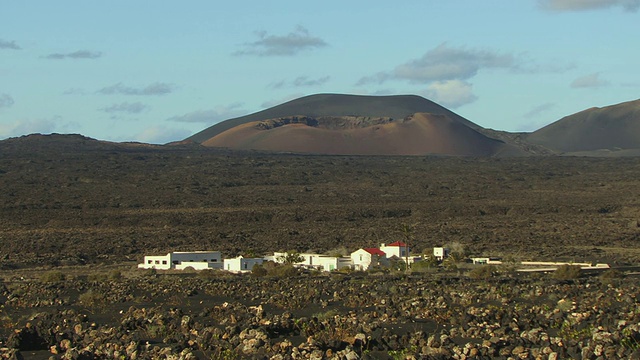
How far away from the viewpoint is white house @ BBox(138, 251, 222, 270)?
48469mm

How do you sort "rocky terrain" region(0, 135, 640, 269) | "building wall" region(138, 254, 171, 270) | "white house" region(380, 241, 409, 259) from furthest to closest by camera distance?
"rocky terrain" region(0, 135, 640, 269) → "white house" region(380, 241, 409, 259) → "building wall" region(138, 254, 171, 270)

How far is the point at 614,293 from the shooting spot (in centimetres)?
2614

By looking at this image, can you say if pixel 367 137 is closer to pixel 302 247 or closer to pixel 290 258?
pixel 302 247

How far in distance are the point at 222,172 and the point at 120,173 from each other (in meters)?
10.5

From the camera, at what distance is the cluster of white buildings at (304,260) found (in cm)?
4738

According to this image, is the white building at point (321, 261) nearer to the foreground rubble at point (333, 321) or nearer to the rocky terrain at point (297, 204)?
the rocky terrain at point (297, 204)

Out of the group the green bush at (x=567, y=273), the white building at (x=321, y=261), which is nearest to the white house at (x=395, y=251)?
the white building at (x=321, y=261)

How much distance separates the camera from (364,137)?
183500 mm

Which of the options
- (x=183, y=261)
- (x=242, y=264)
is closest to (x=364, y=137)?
(x=183, y=261)

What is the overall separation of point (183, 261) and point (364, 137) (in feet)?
441

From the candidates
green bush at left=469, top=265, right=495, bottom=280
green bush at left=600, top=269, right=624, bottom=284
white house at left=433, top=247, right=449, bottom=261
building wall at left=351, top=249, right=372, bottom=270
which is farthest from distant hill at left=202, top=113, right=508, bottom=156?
green bush at left=600, top=269, right=624, bottom=284

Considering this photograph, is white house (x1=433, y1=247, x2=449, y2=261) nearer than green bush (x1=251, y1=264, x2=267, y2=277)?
No

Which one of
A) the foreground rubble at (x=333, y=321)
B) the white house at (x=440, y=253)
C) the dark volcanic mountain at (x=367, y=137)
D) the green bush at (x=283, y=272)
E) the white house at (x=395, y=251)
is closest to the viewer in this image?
the foreground rubble at (x=333, y=321)

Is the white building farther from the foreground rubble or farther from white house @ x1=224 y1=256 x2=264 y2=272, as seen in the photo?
the foreground rubble
